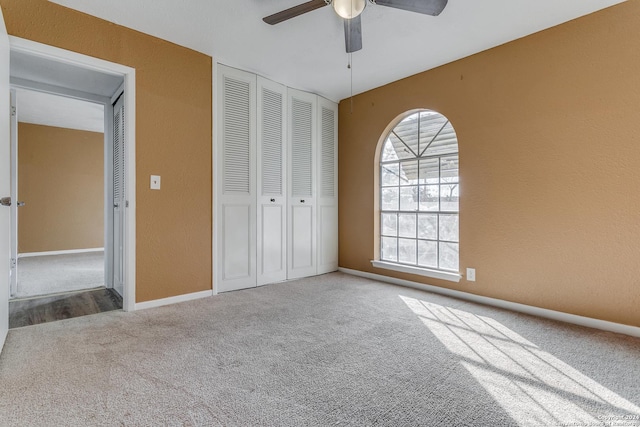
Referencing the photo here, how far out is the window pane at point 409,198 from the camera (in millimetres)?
3695

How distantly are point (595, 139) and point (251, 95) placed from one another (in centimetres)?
321

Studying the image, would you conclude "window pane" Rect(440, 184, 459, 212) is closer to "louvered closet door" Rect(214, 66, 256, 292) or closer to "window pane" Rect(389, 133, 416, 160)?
"window pane" Rect(389, 133, 416, 160)

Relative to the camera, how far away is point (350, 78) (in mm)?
3707

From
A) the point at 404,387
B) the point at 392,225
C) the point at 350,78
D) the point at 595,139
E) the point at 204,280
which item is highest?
the point at 350,78

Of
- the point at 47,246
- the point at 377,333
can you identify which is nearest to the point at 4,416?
the point at 377,333

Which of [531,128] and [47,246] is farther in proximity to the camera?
[47,246]

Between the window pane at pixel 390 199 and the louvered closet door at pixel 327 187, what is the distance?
76 cm

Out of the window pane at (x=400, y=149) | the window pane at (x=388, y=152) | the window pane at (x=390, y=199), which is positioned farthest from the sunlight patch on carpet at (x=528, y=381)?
the window pane at (x=388, y=152)

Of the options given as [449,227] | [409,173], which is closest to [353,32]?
[409,173]

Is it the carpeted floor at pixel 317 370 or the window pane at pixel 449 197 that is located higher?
the window pane at pixel 449 197

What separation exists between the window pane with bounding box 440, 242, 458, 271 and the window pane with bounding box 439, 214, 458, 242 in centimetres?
8

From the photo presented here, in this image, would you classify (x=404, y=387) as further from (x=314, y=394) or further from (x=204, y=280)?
(x=204, y=280)

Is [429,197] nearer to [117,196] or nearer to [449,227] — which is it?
[449,227]

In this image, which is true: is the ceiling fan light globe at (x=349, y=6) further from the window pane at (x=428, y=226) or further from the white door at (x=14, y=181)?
the white door at (x=14, y=181)
